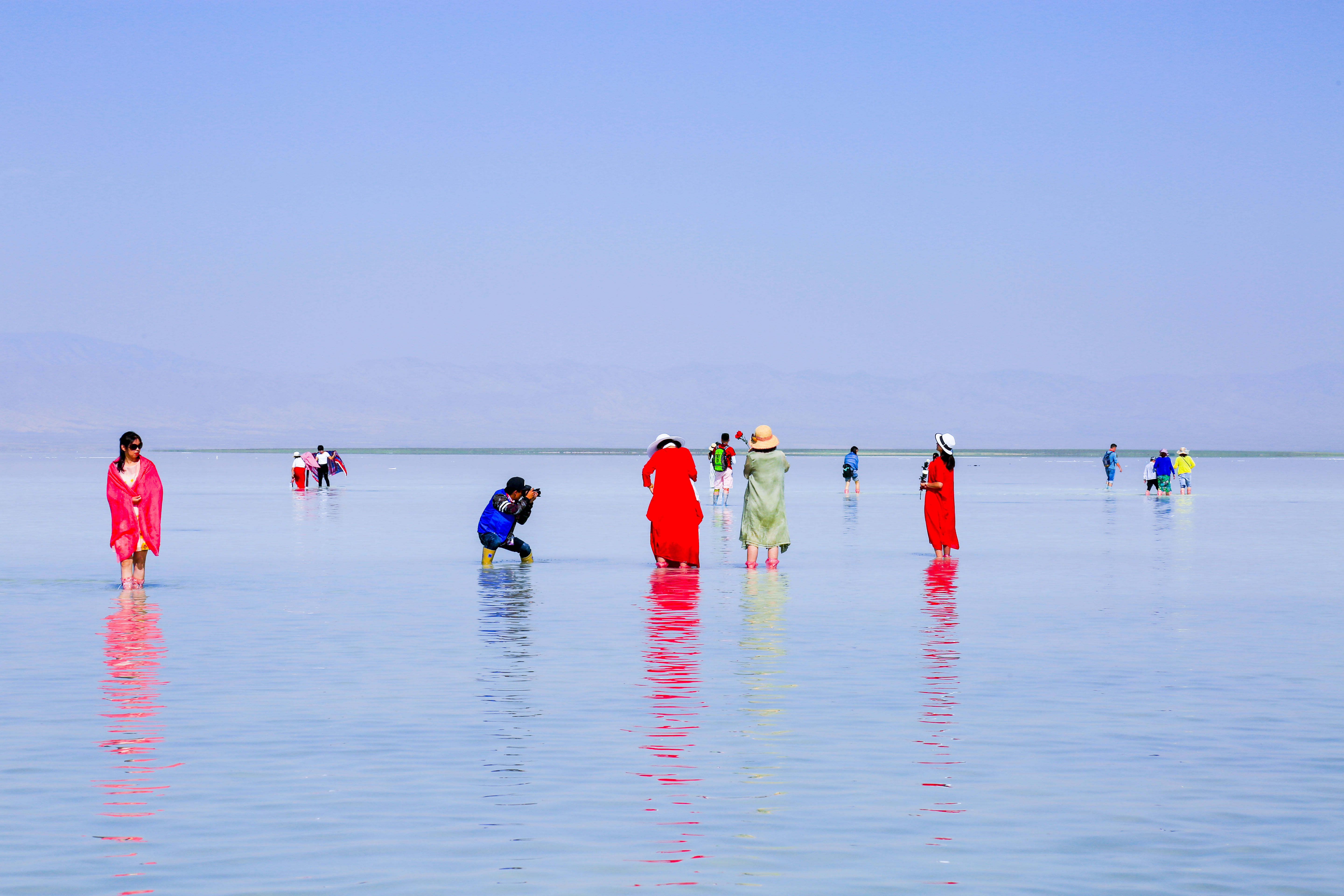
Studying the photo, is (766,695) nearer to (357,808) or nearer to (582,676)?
(582,676)

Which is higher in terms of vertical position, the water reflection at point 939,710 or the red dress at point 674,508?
the red dress at point 674,508

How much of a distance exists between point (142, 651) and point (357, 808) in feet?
19.3

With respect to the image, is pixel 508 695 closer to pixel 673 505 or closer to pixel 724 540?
pixel 673 505

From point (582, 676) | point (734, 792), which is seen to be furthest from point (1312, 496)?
point (734, 792)

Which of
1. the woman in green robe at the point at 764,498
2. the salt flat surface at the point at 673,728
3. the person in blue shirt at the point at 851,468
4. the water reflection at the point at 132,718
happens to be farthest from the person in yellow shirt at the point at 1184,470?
the water reflection at the point at 132,718

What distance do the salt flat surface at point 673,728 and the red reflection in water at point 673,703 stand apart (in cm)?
4

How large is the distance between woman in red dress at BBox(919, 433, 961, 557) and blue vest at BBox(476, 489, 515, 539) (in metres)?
5.14

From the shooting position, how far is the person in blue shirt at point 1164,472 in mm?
48219

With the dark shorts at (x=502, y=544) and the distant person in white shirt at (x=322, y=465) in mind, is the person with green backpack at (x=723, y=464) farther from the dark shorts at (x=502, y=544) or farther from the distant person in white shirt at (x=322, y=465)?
the dark shorts at (x=502, y=544)

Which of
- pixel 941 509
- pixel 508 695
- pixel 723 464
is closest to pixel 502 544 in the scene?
pixel 941 509

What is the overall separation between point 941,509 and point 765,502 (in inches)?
128

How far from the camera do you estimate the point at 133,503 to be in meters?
17.4

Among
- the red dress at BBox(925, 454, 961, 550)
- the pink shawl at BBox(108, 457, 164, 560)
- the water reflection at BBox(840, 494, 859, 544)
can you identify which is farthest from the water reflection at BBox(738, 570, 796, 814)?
the water reflection at BBox(840, 494, 859, 544)

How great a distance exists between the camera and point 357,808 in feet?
25.0
